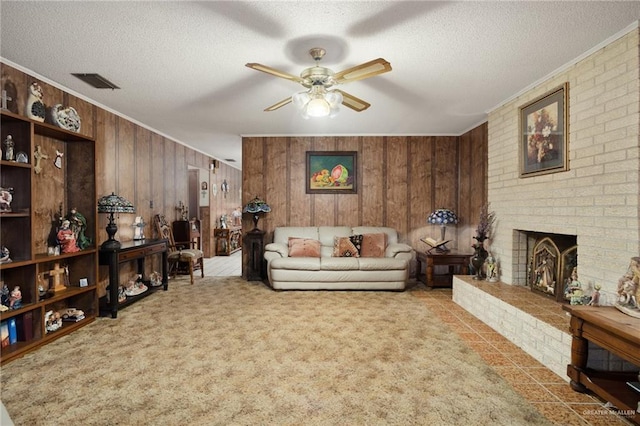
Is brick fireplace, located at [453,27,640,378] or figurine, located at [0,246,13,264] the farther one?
figurine, located at [0,246,13,264]

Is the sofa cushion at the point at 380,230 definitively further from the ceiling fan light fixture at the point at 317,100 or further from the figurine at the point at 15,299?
the figurine at the point at 15,299

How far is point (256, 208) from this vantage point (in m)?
5.43

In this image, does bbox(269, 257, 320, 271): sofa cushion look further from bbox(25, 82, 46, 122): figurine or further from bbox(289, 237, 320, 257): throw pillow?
bbox(25, 82, 46, 122): figurine

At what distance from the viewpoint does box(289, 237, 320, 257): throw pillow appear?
5098 mm

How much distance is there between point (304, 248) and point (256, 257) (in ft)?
3.02

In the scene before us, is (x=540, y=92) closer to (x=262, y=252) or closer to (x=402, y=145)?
(x=402, y=145)

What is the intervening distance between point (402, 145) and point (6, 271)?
5.38 meters

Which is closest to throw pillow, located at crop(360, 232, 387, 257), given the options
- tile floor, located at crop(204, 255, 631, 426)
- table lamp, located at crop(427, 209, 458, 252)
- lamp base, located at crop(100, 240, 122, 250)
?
table lamp, located at crop(427, 209, 458, 252)

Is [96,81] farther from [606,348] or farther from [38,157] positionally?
[606,348]

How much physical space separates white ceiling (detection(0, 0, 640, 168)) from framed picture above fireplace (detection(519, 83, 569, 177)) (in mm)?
260

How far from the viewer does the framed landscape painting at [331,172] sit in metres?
5.77

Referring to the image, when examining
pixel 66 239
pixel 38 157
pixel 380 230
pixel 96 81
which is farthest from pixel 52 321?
pixel 380 230

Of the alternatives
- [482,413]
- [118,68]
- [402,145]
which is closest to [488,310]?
[482,413]

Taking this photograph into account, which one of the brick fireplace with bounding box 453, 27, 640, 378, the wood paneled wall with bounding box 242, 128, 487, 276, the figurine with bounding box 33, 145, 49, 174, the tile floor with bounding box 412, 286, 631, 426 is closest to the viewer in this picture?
the tile floor with bounding box 412, 286, 631, 426
